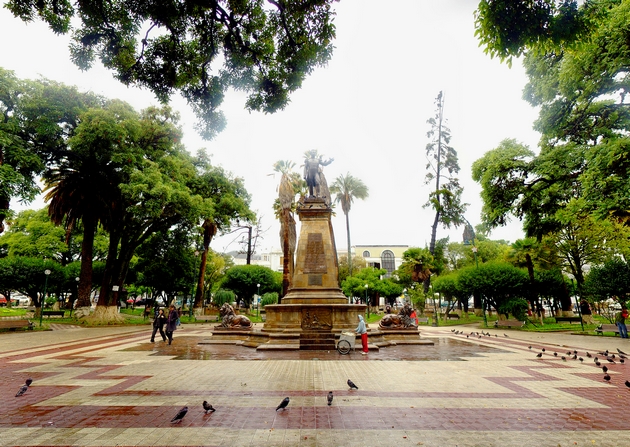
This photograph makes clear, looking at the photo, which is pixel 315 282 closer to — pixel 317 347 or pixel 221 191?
pixel 317 347

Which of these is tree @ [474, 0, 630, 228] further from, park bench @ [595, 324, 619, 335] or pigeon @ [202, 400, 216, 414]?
pigeon @ [202, 400, 216, 414]

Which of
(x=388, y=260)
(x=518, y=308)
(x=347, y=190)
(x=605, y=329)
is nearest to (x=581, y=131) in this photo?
(x=605, y=329)

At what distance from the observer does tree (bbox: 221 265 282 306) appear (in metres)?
39.4

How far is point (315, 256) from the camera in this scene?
1520 cm

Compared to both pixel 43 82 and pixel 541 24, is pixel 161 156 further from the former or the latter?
pixel 541 24

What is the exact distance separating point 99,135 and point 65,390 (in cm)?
1761

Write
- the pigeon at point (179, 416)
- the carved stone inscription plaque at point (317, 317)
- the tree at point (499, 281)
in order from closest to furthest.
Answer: the pigeon at point (179, 416), the carved stone inscription plaque at point (317, 317), the tree at point (499, 281)

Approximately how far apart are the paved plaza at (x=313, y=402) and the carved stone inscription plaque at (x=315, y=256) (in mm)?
4894

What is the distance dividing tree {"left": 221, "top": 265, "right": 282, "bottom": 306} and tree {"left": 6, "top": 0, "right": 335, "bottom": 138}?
107ft

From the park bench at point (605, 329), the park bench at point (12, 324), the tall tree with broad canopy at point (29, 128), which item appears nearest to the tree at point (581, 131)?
the park bench at point (605, 329)

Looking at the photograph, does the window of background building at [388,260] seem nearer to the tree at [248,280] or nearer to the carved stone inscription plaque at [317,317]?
the tree at [248,280]

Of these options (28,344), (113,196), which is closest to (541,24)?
(28,344)

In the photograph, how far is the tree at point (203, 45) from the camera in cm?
642

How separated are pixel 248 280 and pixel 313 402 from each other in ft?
113
